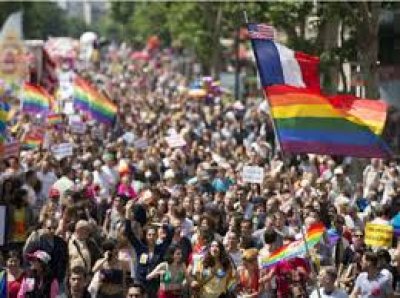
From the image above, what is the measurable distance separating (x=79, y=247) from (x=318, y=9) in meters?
17.5

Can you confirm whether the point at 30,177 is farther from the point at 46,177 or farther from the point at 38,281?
the point at 38,281

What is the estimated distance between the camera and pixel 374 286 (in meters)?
11.9

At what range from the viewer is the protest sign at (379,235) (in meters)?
14.4

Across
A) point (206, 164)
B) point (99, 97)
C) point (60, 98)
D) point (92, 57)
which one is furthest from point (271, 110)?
point (92, 57)

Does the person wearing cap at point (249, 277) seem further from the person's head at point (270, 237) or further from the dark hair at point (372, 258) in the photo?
the dark hair at point (372, 258)

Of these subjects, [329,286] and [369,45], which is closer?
[329,286]

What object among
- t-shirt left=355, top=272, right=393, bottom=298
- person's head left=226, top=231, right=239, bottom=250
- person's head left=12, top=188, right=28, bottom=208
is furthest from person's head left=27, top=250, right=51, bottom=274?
person's head left=12, top=188, right=28, bottom=208

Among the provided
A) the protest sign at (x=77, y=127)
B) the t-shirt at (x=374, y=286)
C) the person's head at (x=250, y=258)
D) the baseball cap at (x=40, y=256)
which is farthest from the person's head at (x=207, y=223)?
the protest sign at (x=77, y=127)

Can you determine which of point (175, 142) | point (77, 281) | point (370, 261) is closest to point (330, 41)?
point (175, 142)

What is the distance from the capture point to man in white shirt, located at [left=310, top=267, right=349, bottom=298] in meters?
11.2

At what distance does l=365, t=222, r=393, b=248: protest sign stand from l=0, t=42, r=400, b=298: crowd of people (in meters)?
0.12

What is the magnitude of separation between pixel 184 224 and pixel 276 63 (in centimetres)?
248

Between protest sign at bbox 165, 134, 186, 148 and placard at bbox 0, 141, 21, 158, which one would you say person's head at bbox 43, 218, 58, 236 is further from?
protest sign at bbox 165, 134, 186, 148

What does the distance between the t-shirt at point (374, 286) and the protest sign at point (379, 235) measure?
93.0 inches
